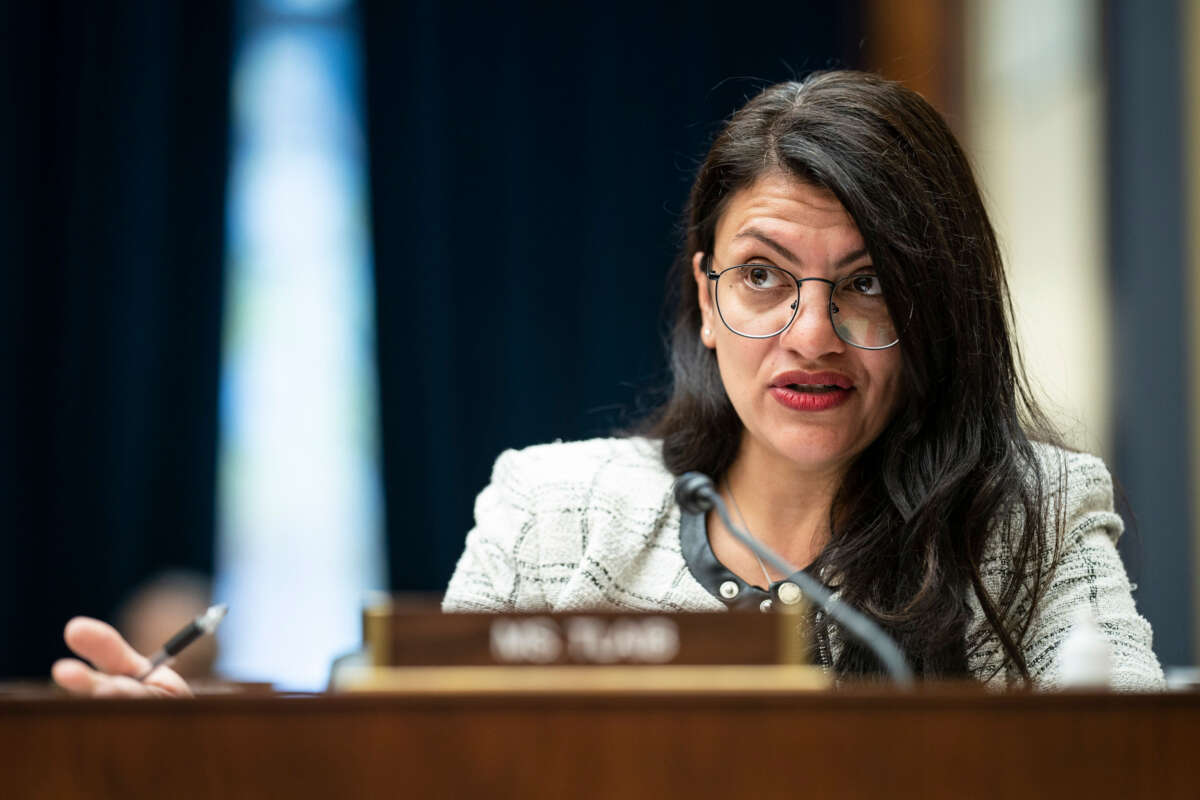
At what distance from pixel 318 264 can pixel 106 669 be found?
3.31 m

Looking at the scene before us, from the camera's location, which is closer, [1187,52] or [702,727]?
[702,727]

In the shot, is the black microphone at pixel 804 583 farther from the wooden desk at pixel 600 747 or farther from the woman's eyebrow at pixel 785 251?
the woman's eyebrow at pixel 785 251

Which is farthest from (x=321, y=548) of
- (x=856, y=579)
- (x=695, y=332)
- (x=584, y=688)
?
(x=584, y=688)

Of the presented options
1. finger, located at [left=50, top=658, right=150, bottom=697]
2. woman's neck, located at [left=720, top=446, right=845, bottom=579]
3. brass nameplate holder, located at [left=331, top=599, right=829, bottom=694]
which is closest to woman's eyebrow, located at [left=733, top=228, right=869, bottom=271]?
woman's neck, located at [left=720, top=446, right=845, bottom=579]

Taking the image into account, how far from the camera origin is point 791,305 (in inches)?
59.2

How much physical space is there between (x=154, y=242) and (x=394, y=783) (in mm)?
3765

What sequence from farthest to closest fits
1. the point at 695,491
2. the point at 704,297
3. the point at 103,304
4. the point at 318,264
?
the point at 318,264, the point at 103,304, the point at 704,297, the point at 695,491

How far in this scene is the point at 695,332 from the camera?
5.99ft

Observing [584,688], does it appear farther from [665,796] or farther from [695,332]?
[695,332]

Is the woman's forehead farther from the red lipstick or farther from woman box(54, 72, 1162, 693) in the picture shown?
the red lipstick

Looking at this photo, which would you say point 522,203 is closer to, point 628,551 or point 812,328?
point 628,551

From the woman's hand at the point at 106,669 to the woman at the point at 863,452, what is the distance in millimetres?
601

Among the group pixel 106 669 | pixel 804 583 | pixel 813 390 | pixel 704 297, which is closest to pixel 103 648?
pixel 106 669

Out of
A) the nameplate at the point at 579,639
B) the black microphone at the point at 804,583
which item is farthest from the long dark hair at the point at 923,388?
the nameplate at the point at 579,639
